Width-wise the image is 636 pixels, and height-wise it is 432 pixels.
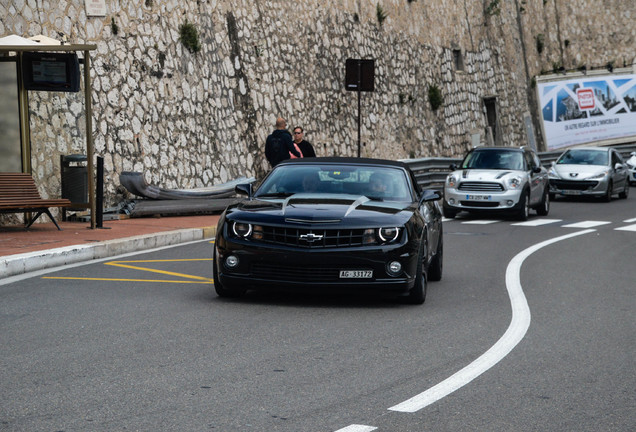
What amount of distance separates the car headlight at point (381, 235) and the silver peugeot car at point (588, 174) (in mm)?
21673

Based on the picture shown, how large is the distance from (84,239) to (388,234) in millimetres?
6502

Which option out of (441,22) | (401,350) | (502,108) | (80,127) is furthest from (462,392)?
(502,108)

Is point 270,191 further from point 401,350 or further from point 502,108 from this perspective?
point 502,108

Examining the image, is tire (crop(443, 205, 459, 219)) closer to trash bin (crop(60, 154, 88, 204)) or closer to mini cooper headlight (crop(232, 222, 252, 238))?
trash bin (crop(60, 154, 88, 204))

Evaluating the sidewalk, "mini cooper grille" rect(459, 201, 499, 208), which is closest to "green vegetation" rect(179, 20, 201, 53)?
the sidewalk

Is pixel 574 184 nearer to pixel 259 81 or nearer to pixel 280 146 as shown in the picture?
pixel 259 81

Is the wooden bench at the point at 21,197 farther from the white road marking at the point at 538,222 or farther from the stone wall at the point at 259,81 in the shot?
the white road marking at the point at 538,222

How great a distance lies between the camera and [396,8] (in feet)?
119

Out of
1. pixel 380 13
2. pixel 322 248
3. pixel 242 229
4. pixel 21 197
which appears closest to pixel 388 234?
pixel 322 248

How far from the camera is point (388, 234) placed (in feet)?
31.1

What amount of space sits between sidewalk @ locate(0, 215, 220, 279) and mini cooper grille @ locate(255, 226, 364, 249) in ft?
12.6

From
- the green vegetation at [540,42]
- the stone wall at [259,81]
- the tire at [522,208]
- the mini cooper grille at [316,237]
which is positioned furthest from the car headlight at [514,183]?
the green vegetation at [540,42]

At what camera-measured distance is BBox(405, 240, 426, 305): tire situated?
9.70 m

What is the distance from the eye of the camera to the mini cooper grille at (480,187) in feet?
75.6
